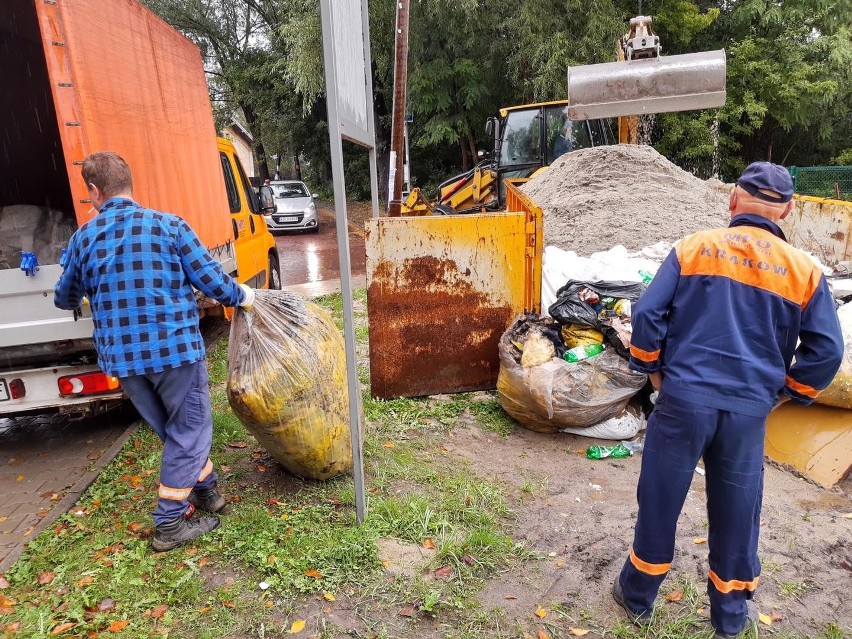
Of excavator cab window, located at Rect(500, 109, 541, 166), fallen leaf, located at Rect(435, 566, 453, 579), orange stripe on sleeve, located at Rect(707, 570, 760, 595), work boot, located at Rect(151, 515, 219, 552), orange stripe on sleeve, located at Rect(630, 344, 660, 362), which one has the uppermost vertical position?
excavator cab window, located at Rect(500, 109, 541, 166)

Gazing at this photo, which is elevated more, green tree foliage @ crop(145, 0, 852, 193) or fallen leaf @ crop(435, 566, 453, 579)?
green tree foliage @ crop(145, 0, 852, 193)

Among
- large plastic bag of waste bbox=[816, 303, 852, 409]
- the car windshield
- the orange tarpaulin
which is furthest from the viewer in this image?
the car windshield

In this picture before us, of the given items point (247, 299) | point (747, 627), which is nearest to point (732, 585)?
point (747, 627)

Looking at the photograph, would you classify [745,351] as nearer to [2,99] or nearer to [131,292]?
[131,292]

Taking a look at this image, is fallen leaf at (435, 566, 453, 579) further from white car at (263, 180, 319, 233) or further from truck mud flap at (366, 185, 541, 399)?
white car at (263, 180, 319, 233)

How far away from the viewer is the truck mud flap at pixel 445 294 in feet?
14.7

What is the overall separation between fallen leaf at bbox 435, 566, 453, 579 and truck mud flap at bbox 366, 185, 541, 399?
2043mm

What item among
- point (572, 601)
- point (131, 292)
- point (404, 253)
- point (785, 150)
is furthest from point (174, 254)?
point (785, 150)

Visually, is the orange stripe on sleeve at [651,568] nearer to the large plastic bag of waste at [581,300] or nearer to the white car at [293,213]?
the large plastic bag of waste at [581,300]

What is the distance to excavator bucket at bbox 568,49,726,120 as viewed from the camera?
265 inches

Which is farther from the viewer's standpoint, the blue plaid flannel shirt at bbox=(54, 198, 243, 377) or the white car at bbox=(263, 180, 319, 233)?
the white car at bbox=(263, 180, 319, 233)

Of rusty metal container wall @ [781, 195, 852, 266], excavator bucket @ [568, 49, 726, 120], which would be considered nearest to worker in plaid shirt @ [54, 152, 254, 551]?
excavator bucket @ [568, 49, 726, 120]

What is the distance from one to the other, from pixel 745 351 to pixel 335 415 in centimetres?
197

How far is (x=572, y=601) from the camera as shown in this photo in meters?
2.61
